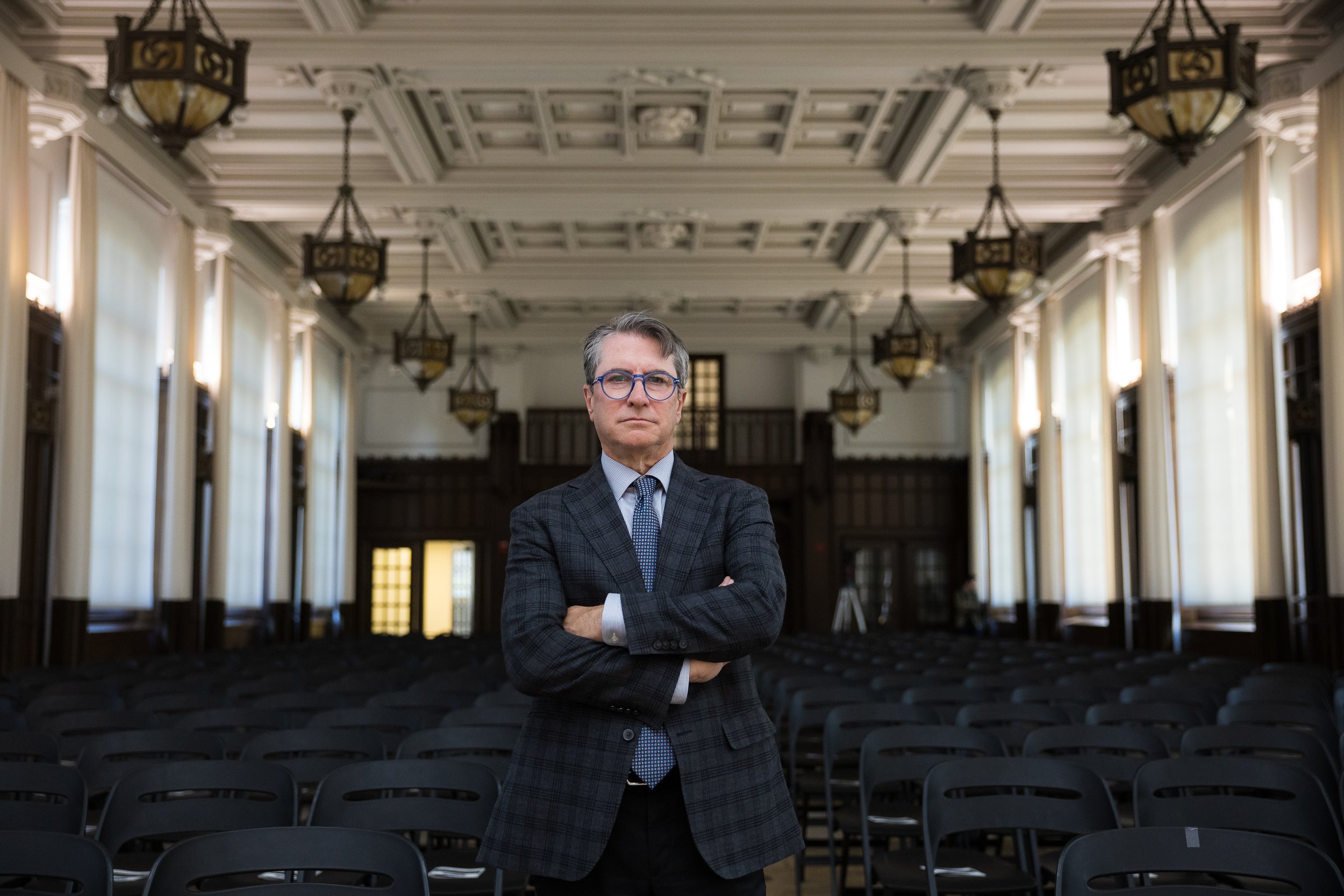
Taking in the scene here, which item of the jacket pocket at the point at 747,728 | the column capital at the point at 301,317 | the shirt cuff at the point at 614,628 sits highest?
the column capital at the point at 301,317

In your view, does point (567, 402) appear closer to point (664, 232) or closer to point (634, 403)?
point (664, 232)

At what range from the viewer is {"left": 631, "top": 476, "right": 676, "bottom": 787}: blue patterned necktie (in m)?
2.20

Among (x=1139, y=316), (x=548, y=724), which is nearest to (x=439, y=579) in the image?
(x=1139, y=316)

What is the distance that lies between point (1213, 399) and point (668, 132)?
6.93 metres

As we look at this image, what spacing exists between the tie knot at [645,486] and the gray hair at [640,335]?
192 mm

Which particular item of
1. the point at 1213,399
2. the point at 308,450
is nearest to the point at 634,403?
the point at 1213,399

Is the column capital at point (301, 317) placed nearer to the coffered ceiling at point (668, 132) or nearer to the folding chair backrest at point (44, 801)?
the coffered ceiling at point (668, 132)

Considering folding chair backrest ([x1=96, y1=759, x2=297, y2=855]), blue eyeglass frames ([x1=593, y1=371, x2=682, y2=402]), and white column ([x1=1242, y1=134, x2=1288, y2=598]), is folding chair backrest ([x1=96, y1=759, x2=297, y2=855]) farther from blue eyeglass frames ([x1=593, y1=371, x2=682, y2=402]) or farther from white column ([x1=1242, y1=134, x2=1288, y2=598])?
white column ([x1=1242, y1=134, x2=1288, y2=598])

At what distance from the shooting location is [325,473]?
23.1 m

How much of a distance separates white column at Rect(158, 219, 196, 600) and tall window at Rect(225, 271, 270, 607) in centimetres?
160

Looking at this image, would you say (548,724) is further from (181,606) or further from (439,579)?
(439,579)

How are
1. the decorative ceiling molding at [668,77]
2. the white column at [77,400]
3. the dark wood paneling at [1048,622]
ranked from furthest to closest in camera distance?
1. the dark wood paneling at [1048,622]
2. the decorative ceiling molding at [668,77]
3. the white column at [77,400]

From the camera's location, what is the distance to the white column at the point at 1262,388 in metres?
11.8

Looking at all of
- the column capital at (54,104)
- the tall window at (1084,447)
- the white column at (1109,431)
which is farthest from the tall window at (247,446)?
the tall window at (1084,447)
